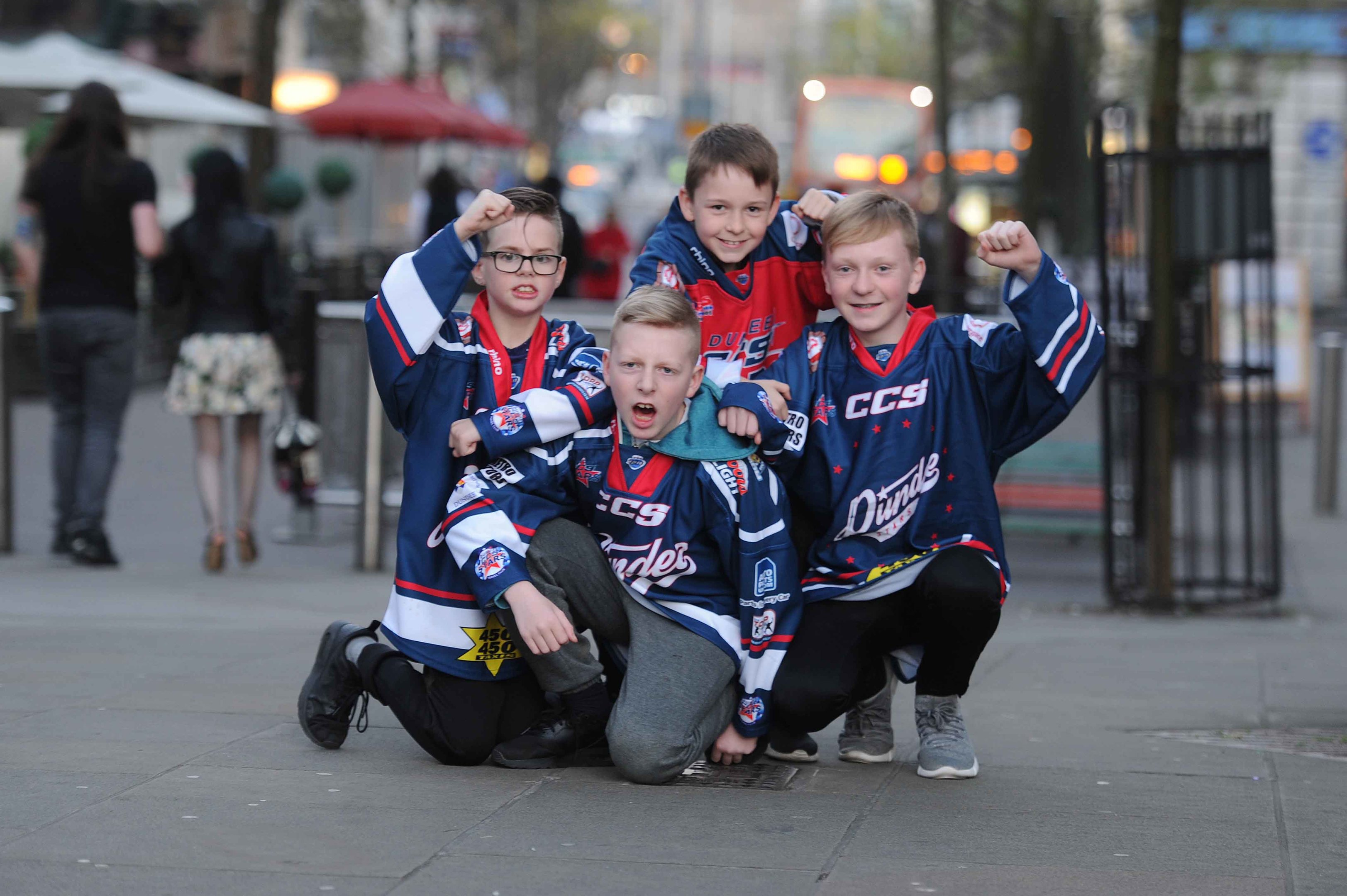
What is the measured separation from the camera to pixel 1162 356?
783 cm

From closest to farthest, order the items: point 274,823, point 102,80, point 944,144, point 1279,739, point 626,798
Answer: point 274,823, point 626,798, point 1279,739, point 944,144, point 102,80

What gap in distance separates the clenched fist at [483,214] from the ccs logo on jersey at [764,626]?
1133 mm

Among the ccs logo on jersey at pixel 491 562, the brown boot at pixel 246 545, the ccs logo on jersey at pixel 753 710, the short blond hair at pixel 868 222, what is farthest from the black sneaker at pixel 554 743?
the brown boot at pixel 246 545

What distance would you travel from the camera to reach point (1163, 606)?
7.98 m

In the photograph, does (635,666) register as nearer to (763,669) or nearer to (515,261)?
(763,669)

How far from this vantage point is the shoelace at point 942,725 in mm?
4559

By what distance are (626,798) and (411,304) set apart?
1.28 meters

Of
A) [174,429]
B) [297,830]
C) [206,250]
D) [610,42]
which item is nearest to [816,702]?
[297,830]

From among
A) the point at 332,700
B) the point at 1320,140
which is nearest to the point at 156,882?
the point at 332,700

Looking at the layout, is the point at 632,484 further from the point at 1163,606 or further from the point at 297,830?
the point at 1163,606

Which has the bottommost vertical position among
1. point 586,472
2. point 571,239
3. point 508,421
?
point 586,472

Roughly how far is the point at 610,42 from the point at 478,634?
176 feet

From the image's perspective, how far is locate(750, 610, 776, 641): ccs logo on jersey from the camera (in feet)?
14.2

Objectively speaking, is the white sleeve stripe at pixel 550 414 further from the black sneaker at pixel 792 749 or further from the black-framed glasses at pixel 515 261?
the black sneaker at pixel 792 749
